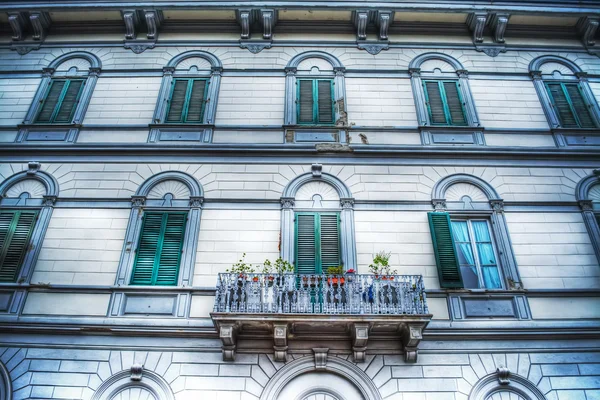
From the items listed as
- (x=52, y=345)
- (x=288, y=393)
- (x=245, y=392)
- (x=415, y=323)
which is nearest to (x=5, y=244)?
(x=52, y=345)

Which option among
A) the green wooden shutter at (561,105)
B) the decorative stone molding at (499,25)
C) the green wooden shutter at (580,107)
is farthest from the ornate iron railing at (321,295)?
the decorative stone molding at (499,25)

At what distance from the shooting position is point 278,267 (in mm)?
8859

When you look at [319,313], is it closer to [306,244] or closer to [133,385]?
[306,244]

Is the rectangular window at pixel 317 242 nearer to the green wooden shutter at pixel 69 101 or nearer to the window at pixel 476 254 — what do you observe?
the window at pixel 476 254

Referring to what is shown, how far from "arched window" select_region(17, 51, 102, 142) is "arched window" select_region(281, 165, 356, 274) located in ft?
19.2

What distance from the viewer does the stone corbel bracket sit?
8.06 m

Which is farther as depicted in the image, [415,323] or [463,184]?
[463,184]

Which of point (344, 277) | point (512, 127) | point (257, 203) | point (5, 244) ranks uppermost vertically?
point (512, 127)

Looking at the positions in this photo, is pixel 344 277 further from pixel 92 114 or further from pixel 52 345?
pixel 92 114

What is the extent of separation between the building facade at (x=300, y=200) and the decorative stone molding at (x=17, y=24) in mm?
87

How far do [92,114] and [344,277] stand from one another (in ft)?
25.8

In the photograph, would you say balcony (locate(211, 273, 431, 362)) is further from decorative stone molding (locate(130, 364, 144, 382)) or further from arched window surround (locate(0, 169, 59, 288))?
arched window surround (locate(0, 169, 59, 288))

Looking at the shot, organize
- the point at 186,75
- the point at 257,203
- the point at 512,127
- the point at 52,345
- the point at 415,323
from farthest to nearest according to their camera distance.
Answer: the point at 186,75 → the point at 512,127 → the point at 257,203 → the point at 52,345 → the point at 415,323

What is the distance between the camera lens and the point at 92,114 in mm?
11680
